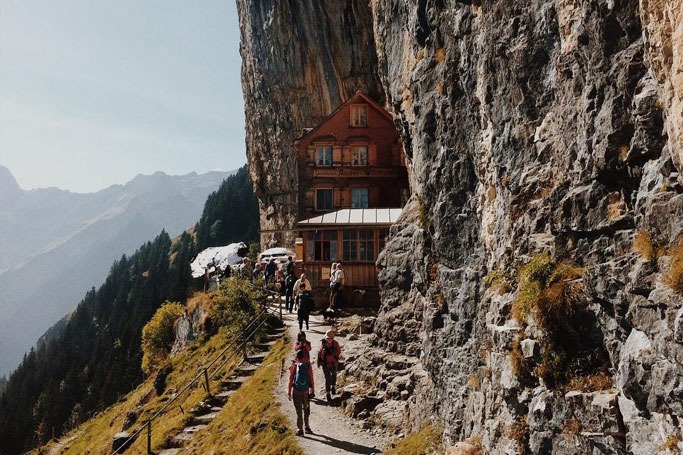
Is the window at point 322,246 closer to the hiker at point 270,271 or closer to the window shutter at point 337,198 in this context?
the hiker at point 270,271

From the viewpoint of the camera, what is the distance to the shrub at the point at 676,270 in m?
6.43

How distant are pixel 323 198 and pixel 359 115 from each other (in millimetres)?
6953

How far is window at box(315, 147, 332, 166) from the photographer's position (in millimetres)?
41406

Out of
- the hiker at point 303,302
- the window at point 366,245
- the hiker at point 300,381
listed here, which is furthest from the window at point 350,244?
the hiker at point 300,381

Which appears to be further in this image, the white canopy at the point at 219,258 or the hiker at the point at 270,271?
the white canopy at the point at 219,258

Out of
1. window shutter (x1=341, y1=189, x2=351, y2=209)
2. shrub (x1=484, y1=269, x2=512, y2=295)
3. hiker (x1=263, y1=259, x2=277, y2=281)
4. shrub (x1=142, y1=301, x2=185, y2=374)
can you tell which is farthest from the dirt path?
shrub (x1=142, y1=301, x2=185, y2=374)

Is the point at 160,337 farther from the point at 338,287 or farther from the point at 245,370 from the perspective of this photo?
the point at 338,287

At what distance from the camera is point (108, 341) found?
105688 mm

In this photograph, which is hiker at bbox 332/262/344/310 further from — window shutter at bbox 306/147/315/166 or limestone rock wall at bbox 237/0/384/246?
limestone rock wall at bbox 237/0/384/246

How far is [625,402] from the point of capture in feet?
24.1

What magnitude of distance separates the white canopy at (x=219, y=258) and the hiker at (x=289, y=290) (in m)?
16.7

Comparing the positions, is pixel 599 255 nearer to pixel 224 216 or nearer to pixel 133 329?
pixel 133 329

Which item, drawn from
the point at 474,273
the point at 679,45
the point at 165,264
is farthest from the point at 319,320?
the point at 165,264

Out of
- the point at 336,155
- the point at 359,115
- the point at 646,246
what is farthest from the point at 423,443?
the point at 359,115
